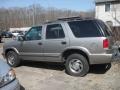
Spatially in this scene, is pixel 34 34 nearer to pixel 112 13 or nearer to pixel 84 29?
pixel 84 29

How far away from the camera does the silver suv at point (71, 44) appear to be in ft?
26.3

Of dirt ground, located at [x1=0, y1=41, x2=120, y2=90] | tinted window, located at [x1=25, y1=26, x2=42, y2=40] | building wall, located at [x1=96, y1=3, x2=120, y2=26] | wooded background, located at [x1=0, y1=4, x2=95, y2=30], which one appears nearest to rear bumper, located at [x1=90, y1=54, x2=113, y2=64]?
dirt ground, located at [x1=0, y1=41, x2=120, y2=90]

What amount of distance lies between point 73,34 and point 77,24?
384mm

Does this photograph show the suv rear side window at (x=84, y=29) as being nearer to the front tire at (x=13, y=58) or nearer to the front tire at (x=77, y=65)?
the front tire at (x=77, y=65)

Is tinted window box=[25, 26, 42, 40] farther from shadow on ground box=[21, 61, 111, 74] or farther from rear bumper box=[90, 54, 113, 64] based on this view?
rear bumper box=[90, 54, 113, 64]

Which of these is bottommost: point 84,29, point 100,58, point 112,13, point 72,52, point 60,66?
point 60,66

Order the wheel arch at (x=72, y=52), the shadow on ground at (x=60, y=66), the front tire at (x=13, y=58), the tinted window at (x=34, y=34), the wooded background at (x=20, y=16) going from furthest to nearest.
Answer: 1. the wooded background at (x=20, y=16)
2. the front tire at (x=13, y=58)
3. the tinted window at (x=34, y=34)
4. the shadow on ground at (x=60, y=66)
5. the wheel arch at (x=72, y=52)

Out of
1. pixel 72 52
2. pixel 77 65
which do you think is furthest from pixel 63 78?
pixel 72 52

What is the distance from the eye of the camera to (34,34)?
9672mm

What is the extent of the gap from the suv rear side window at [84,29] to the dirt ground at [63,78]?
1.41 meters

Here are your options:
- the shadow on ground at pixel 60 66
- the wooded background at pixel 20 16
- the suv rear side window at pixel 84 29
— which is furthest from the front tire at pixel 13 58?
the wooded background at pixel 20 16

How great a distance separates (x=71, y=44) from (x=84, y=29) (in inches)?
26.0

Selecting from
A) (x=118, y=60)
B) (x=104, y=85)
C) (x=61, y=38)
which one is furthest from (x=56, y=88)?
(x=118, y=60)

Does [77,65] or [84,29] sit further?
[77,65]
